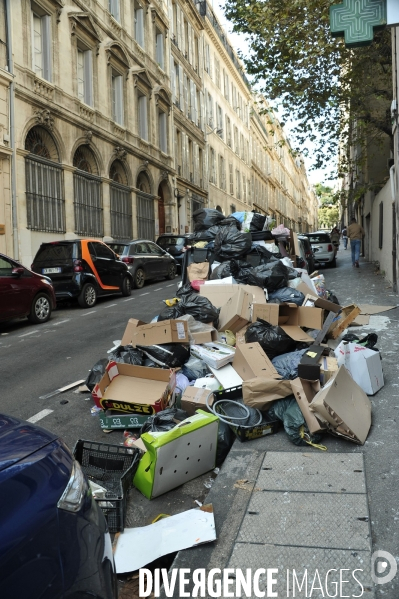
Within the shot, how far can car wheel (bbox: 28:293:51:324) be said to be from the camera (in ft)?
32.1

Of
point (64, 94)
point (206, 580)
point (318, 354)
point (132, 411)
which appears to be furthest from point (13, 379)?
point (64, 94)

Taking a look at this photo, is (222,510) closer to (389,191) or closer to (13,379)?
(13,379)

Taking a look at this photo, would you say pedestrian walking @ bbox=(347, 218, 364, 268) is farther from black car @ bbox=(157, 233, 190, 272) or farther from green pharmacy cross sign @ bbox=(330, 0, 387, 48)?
green pharmacy cross sign @ bbox=(330, 0, 387, 48)

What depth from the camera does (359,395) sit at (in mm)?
4117

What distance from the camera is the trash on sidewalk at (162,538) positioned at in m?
2.70

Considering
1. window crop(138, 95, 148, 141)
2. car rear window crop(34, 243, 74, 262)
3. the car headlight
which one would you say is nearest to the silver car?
car rear window crop(34, 243, 74, 262)

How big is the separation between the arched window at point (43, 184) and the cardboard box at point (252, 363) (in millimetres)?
12025

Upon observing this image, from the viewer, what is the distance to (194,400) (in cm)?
423

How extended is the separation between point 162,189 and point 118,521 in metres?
26.3

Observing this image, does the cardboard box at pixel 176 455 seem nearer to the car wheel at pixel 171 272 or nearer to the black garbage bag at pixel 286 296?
the black garbage bag at pixel 286 296

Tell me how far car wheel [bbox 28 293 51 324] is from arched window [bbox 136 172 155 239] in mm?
14002

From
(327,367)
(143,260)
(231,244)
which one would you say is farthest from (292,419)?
(143,260)

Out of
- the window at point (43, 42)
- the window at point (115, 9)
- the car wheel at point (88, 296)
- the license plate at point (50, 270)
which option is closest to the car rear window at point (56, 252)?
the license plate at point (50, 270)

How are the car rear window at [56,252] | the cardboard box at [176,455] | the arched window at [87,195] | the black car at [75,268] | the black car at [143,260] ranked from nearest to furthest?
the cardboard box at [176,455] < the black car at [75,268] < the car rear window at [56,252] < the black car at [143,260] < the arched window at [87,195]
